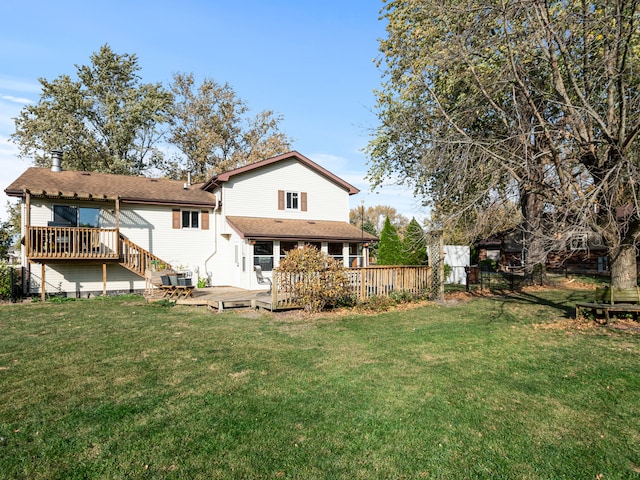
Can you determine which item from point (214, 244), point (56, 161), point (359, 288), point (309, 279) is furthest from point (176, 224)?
point (359, 288)

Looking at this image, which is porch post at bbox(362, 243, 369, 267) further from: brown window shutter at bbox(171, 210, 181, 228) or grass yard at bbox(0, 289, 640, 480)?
grass yard at bbox(0, 289, 640, 480)

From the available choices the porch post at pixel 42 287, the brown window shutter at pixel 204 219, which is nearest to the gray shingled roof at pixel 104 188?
the brown window shutter at pixel 204 219

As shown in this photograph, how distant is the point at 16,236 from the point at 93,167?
22.3 ft

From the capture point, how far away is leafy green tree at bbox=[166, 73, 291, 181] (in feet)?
102

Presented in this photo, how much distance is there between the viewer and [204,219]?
731 inches

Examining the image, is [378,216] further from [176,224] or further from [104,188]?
[104,188]

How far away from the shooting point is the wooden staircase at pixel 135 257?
1559cm

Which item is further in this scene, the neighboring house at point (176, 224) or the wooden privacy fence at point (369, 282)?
the neighboring house at point (176, 224)

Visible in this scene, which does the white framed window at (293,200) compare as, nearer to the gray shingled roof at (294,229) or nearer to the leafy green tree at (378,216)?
the gray shingled roof at (294,229)

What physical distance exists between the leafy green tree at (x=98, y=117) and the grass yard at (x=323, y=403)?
22.5m

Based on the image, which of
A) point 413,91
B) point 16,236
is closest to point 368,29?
point 413,91

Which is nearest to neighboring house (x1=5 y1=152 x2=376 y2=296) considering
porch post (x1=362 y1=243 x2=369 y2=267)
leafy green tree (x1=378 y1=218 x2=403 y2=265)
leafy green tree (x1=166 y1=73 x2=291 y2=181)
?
porch post (x1=362 y1=243 x2=369 y2=267)

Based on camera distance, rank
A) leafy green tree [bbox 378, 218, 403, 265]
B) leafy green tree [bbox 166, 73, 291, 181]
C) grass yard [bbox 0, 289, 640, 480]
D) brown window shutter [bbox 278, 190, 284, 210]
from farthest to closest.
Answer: leafy green tree [bbox 166, 73, 291, 181]
leafy green tree [bbox 378, 218, 403, 265]
brown window shutter [bbox 278, 190, 284, 210]
grass yard [bbox 0, 289, 640, 480]

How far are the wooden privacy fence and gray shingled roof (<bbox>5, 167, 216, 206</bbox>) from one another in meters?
8.98
